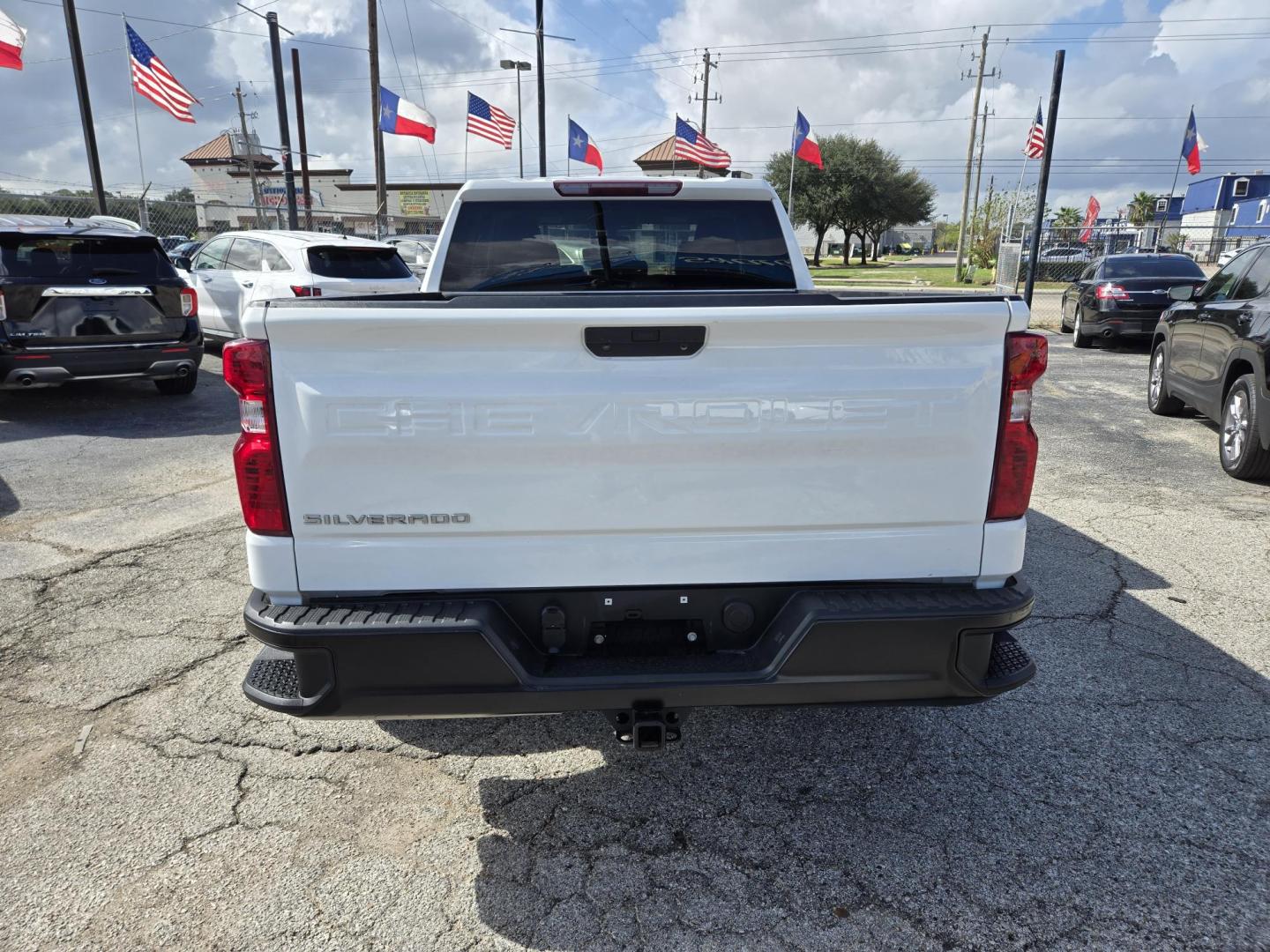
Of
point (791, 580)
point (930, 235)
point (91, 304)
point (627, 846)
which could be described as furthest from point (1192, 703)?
point (930, 235)

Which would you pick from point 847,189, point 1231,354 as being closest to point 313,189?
point 847,189

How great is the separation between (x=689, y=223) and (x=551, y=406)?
2064mm

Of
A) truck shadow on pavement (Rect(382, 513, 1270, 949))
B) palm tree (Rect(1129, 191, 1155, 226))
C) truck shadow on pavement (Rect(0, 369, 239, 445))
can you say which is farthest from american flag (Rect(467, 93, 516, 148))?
palm tree (Rect(1129, 191, 1155, 226))

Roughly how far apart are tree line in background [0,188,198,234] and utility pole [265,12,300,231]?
233 centimetres

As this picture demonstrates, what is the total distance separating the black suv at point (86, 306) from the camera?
8211mm

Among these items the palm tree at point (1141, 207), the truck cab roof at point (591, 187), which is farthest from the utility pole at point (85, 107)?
the palm tree at point (1141, 207)

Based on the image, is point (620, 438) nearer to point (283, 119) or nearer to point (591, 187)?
point (591, 187)

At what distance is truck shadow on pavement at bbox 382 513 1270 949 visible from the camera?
239 centimetres

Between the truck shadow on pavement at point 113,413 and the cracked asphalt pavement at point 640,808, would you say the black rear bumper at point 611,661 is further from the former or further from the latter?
the truck shadow on pavement at point 113,413

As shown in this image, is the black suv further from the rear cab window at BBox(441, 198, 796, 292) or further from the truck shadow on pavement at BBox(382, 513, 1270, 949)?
the truck shadow on pavement at BBox(382, 513, 1270, 949)

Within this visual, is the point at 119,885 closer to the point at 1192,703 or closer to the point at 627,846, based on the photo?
the point at 627,846

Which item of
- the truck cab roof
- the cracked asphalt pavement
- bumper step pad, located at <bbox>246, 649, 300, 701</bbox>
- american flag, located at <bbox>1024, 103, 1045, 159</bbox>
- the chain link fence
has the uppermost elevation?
american flag, located at <bbox>1024, 103, 1045, 159</bbox>

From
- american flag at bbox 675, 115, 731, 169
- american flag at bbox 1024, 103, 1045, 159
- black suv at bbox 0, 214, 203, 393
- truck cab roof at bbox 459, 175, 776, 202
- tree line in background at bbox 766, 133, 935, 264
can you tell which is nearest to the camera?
truck cab roof at bbox 459, 175, 776, 202

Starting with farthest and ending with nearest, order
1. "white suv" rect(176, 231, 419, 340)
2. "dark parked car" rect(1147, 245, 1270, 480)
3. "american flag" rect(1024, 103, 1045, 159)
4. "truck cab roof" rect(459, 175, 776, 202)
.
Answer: "american flag" rect(1024, 103, 1045, 159) < "white suv" rect(176, 231, 419, 340) < "dark parked car" rect(1147, 245, 1270, 480) < "truck cab roof" rect(459, 175, 776, 202)
